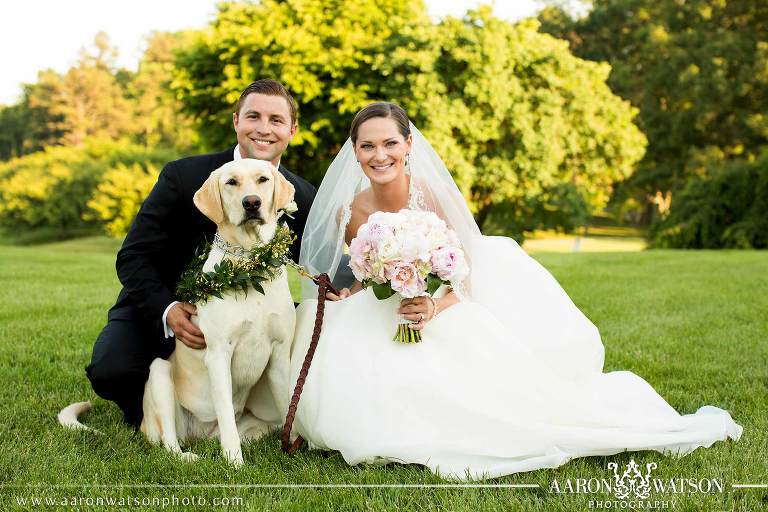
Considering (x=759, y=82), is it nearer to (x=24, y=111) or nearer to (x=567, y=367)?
(x=567, y=367)

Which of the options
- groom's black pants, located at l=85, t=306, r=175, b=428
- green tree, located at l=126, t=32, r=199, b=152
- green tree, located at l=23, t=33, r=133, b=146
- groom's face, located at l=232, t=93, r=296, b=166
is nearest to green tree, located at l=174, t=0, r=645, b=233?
groom's face, located at l=232, t=93, r=296, b=166

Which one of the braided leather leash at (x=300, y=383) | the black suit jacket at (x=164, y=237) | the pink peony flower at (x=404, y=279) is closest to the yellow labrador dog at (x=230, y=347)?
the braided leather leash at (x=300, y=383)

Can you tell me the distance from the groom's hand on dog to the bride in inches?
22.4

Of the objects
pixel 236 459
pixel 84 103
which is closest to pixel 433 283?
pixel 236 459

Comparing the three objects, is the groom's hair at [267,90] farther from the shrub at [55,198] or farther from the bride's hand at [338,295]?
the shrub at [55,198]

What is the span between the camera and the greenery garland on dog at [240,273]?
341 centimetres

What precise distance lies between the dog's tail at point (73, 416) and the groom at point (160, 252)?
0.68 ft

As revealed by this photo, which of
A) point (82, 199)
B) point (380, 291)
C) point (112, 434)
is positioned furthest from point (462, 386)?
point (82, 199)

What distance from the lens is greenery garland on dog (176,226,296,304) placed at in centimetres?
341

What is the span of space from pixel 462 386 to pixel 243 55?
17.5m

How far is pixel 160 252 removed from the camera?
405 cm

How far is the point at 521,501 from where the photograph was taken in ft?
9.48

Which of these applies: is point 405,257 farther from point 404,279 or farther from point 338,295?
point 338,295

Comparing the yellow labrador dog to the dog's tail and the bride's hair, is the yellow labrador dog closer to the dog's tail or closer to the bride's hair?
the dog's tail
